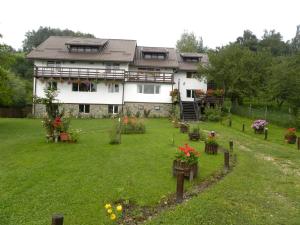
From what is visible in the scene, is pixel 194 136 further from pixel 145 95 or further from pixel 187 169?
pixel 145 95

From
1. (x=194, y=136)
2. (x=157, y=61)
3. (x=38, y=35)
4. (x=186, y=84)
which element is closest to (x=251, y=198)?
(x=194, y=136)

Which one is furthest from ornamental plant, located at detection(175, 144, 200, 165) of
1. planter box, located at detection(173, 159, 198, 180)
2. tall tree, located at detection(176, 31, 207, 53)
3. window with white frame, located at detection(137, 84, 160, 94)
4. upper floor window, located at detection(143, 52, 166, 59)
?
tall tree, located at detection(176, 31, 207, 53)

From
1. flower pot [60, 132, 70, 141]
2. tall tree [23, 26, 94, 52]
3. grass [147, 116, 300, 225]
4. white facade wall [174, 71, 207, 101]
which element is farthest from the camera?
tall tree [23, 26, 94, 52]

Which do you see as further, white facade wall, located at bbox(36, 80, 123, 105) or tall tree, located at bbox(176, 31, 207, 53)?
tall tree, located at bbox(176, 31, 207, 53)

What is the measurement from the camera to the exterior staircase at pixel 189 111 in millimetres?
29861

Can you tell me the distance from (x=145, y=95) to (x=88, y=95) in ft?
20.8

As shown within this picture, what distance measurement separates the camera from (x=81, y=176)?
34.0 ft

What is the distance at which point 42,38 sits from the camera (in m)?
70.7

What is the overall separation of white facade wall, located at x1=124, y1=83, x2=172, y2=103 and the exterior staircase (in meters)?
2.31

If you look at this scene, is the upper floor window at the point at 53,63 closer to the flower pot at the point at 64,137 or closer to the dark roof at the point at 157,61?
the dark roof at the point at 157,61

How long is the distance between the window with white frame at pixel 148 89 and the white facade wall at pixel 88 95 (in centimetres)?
211

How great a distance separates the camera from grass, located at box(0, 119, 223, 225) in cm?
758

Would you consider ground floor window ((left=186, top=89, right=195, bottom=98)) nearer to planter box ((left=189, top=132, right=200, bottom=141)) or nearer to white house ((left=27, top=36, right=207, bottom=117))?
white house ((left=27, top=36, right=207, bottom=117))

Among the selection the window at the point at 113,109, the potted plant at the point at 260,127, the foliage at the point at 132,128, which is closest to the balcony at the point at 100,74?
the window at the point at 113,109
